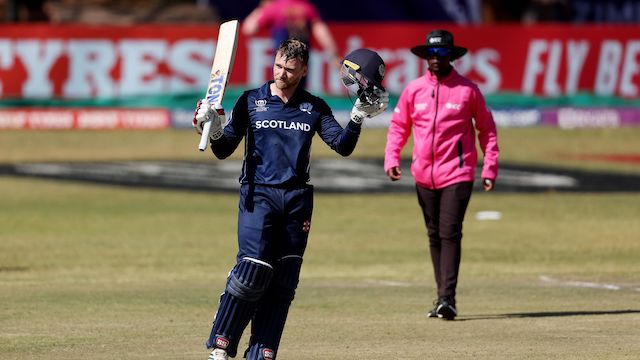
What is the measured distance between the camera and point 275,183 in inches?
380

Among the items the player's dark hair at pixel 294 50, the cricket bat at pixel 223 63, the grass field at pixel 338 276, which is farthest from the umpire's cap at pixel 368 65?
the grass field at pixel 338 276

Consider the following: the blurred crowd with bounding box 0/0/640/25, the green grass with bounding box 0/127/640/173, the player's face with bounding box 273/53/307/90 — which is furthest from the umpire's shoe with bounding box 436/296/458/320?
the blurred crowd with bounding box 0/0/640/25

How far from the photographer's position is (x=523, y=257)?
16.7 metres

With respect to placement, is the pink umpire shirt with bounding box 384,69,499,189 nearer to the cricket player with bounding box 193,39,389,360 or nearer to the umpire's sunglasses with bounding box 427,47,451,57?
the umpire's sunglasses with bounding box 427,47,451,57

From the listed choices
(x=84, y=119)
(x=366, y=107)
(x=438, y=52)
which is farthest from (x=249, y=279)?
(x=84, y=119)

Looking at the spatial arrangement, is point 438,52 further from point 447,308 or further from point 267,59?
point 267,59

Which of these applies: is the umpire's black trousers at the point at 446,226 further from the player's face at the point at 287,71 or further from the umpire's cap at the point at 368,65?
the player's face at the point at 287,71

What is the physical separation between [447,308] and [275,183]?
3.15 metres

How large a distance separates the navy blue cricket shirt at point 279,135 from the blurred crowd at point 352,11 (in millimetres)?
24535

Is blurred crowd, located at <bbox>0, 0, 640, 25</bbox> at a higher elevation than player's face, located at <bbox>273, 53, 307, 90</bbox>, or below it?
below

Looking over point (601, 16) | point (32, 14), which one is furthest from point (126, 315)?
point (601, 16)

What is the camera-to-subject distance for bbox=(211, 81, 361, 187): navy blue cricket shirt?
9680 millimetres

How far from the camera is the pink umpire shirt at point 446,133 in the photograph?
1281 cm

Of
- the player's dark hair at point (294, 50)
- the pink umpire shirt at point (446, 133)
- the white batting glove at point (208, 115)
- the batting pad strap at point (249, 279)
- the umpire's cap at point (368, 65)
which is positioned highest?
the player's dark hair at point (294, 50)
